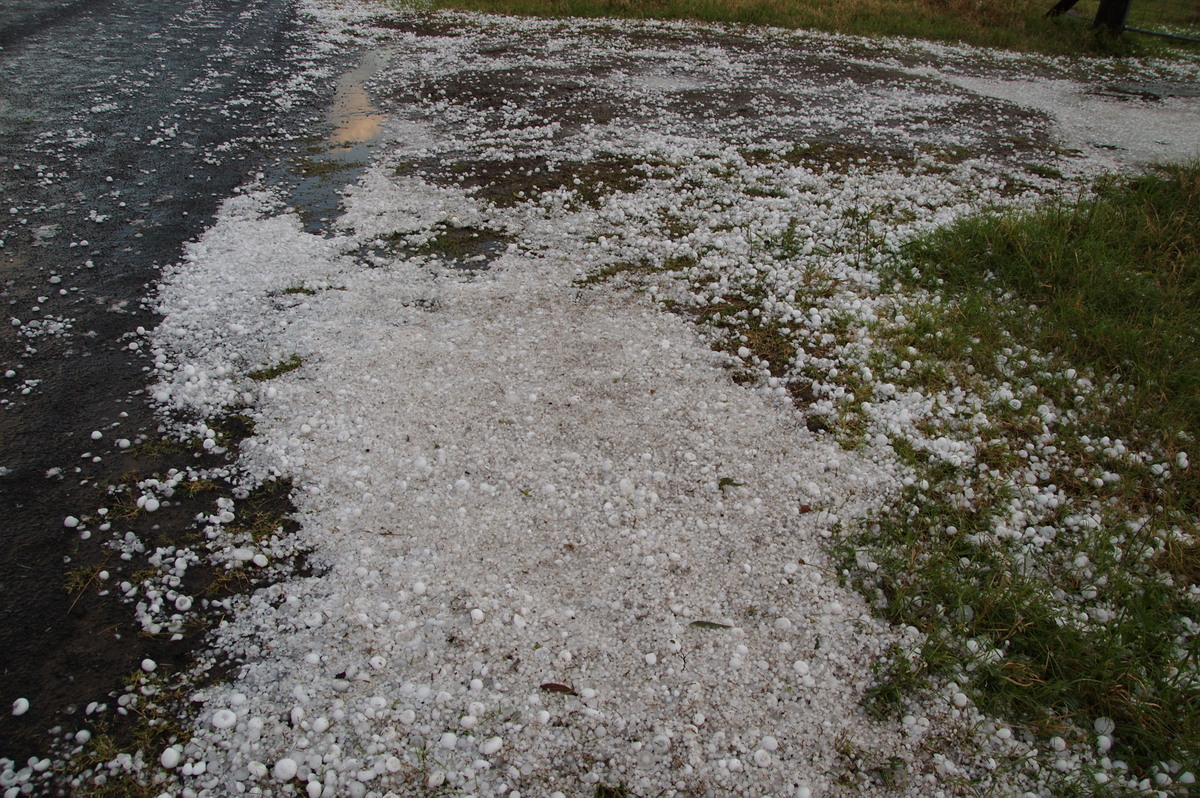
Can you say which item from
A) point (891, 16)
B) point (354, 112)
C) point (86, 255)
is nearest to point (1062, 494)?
point (86, 255)

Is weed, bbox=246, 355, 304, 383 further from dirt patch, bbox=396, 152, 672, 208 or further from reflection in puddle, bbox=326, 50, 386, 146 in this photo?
reflection in puddle, bbox=326, 50, 386, 146

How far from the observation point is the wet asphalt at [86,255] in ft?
11.7

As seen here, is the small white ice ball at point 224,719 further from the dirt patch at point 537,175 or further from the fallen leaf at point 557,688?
the dirt patch at point 537,175

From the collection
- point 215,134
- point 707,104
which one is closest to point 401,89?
point 215,134

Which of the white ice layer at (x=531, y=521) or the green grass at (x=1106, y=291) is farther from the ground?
the green grass at (x=1106, y=291)

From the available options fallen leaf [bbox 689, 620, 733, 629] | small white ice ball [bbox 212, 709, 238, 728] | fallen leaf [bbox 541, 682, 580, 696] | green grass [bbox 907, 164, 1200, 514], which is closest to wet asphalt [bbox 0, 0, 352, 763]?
small white ice ball [bbox 212, 709, 238, 728]

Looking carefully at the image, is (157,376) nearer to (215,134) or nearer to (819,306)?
(819,306)

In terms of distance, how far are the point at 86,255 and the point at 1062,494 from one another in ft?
29.8

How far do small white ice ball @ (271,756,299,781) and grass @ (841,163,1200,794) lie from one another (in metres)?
2.83

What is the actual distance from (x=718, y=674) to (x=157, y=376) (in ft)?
16.0

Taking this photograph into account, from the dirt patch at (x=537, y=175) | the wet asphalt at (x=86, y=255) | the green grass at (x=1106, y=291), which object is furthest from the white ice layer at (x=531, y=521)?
the green grass at (x=1106, y=291)

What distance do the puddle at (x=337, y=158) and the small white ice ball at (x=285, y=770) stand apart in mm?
6007

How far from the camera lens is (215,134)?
33.5 ft

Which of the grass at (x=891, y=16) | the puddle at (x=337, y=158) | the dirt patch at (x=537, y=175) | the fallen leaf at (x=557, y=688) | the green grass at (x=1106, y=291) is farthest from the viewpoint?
the grass at (x=891, y=16)
